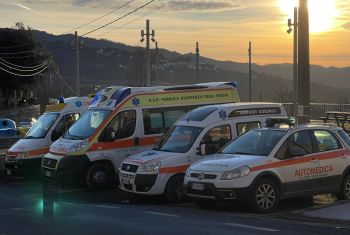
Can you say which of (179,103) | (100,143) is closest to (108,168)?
(100,143)

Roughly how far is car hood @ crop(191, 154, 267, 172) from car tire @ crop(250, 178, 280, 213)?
1.29ft

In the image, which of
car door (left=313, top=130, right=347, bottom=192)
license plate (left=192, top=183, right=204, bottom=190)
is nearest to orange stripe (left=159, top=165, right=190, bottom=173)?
license plate (left=192, top=183, right=204, bottom=190)

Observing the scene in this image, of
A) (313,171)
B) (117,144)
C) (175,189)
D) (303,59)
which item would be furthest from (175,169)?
(303,59)

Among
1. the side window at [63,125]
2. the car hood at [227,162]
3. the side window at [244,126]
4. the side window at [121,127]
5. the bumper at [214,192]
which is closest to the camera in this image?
the bumper at [214,192]

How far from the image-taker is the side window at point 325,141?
11.8 m

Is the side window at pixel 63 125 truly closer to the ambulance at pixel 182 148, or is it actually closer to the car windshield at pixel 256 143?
the ambulance at pixel 182 148

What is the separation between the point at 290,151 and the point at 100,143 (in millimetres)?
5375

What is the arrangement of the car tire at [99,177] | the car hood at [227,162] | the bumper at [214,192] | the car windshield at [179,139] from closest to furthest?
the bumper at [214,192]
the car hood at [227,162]
the car windshield at [179,139]
the car tire at [99,177]

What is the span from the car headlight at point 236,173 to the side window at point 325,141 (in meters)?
2.04

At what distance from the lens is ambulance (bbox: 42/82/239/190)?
14.6 metres

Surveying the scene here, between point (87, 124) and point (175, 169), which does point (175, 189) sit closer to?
point (175, 169)

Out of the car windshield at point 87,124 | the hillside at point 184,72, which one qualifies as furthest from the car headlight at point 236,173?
the hillside at point 184,72

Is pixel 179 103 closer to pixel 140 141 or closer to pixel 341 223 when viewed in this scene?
pixel 140 141

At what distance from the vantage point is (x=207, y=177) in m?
10.9
